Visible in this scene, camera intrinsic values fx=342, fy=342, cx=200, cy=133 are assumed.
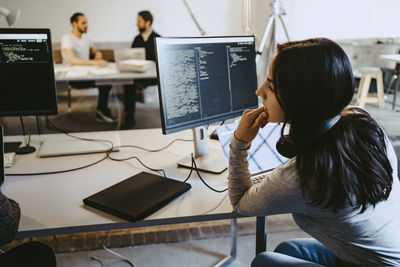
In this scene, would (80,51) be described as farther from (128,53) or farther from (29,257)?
(29,257)

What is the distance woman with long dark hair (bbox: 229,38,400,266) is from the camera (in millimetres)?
750

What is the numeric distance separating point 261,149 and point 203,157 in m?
0.24

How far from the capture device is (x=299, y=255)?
109 centimetres

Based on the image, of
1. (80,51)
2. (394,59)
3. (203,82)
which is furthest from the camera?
(80,51)

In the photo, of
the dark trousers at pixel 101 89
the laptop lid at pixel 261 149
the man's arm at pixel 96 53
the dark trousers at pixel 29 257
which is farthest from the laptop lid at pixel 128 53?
the dark trousers at pixel 29 257

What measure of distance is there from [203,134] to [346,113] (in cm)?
60

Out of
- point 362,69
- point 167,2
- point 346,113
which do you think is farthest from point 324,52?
point 167,2

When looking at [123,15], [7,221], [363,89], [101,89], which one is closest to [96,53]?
[101,89]

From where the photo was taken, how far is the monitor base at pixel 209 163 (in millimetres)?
1260

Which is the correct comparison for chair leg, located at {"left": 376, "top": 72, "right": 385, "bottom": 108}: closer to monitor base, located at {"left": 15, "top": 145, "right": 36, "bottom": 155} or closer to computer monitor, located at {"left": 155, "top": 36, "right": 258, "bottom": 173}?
computer monitor, located at {"left": 155, "top": 36, "right": 258, "bottom": 173}

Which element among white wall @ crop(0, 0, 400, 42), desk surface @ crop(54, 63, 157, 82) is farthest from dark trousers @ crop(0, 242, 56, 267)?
white wall @ crop(0, 0, 400, 42)

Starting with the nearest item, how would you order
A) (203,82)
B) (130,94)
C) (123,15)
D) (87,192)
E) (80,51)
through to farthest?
1. (87,192)
2. (203,82)
3. (130,94)
4. (80,51)
5. (123,15)

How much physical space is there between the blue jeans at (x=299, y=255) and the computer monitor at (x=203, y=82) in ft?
1.12

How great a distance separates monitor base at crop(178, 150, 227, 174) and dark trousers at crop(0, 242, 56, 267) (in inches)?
20.9
